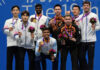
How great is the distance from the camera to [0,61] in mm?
8906

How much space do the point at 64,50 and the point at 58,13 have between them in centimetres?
75

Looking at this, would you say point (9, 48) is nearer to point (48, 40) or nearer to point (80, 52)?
point (48, 40)

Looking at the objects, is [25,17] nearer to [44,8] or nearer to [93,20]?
[93,20]

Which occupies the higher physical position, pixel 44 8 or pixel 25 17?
pixel 44 8

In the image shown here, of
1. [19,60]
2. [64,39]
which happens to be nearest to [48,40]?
[64,39]

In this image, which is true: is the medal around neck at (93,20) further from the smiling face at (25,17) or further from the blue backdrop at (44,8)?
the blue backdrop at (44,8)

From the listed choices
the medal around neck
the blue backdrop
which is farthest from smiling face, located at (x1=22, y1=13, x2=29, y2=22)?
the blue backdrop

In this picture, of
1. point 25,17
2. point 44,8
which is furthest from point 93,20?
point 44,8

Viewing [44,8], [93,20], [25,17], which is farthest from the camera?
[44,8]

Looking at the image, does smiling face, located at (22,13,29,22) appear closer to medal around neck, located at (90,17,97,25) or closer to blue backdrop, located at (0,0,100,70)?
medal around neck, located at (90,17,97,25)

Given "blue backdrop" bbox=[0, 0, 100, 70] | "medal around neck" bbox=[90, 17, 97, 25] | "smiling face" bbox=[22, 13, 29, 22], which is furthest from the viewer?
"blue backdrop" bbox=[0, 0, 100, 70]

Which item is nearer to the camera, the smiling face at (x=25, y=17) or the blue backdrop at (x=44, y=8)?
the smiling face at (x=25, y=17)

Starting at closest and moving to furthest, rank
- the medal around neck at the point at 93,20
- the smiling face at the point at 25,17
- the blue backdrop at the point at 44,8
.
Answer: the medal around neck at the point at 93,20, the smiling face at the point at 25,17, the blue backdrop at the point at 44,8

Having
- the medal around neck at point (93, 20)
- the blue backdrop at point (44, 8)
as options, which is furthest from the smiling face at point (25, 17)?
the blue backdrop at point (44, 8)
